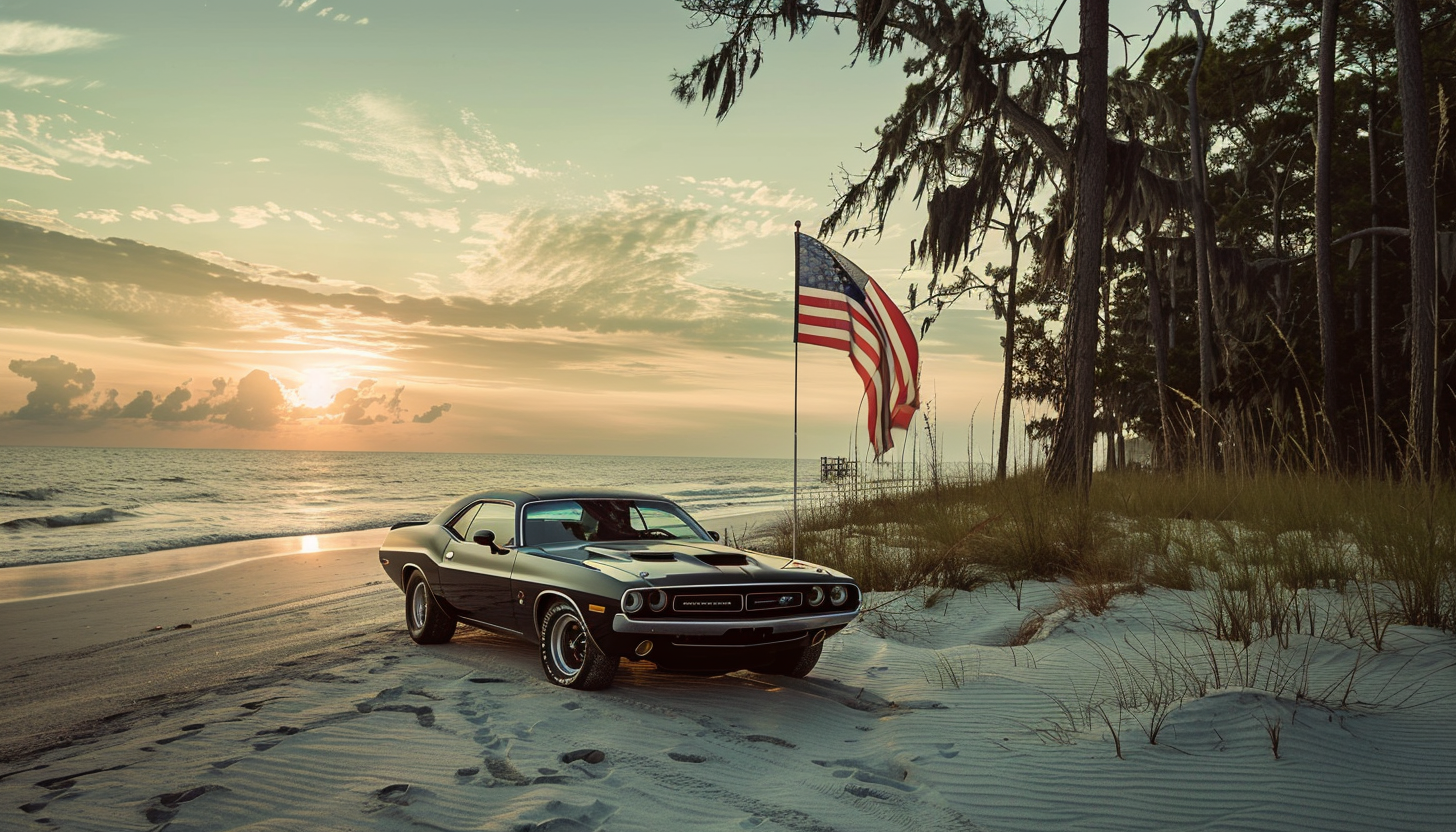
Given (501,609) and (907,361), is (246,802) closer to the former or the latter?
(501,609)

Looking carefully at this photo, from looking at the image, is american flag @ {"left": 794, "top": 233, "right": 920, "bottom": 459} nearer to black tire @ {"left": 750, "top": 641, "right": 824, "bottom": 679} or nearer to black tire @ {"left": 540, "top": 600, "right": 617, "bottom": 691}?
black tire @ {"left": 750, "top": 641, "right": 824, "bottom": 679}

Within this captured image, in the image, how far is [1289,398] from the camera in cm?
1934

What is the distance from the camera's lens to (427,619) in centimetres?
742

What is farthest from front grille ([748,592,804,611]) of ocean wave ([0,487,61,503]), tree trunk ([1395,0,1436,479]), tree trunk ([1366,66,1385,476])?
ocean wave ([0,487,61,503])

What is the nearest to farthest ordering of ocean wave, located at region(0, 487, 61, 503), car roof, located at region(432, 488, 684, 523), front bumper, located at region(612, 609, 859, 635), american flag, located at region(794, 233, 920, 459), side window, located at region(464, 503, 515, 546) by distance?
1. front bumper, located at region(612, 609, 859, 635)
2. car roof, located at region(432, 488, 684, 523)
3. side window, located at region(464, 503, 515, 546)
4. american flag, located at region(794, 233, 920, 459)
5. ocean wave, located at region(0, 487, 61, 503)

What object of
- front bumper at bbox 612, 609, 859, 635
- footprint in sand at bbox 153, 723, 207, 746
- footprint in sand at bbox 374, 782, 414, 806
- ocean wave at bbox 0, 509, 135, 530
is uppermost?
front bumper at bbox 612, 609, 859, 635

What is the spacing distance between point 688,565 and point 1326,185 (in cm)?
1654

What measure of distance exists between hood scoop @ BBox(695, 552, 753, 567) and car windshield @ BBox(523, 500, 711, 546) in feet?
2.75

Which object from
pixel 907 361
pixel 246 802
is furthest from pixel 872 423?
pixel 246 802

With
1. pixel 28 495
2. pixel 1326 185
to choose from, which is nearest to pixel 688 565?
pixel 1326 185

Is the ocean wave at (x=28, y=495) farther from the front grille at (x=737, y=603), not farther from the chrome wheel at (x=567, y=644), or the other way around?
the front grille at (x=737, y=603)

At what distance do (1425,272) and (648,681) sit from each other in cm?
1344

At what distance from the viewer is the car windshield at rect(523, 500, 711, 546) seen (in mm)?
6691

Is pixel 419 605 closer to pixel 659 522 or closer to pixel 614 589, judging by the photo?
pixel 659 522
